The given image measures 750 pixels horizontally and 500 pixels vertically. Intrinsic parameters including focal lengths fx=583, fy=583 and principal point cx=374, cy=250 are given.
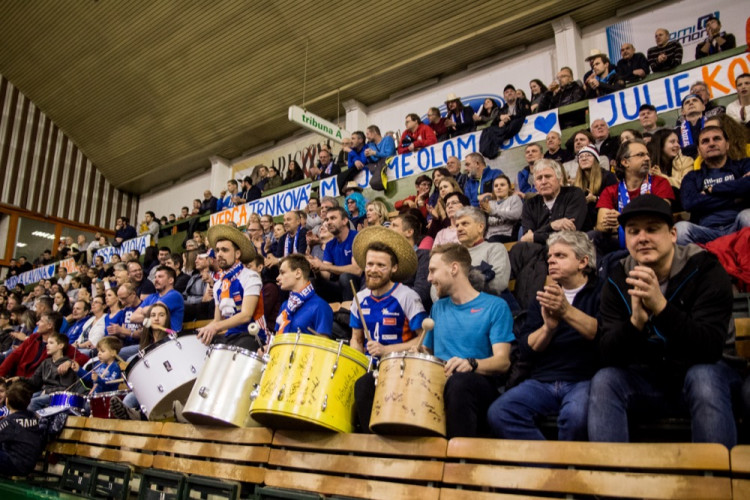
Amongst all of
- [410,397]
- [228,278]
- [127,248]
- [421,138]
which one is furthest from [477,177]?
[127,248]

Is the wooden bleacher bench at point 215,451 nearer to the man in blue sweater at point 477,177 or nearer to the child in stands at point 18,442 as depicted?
the child in stands at point 18,442

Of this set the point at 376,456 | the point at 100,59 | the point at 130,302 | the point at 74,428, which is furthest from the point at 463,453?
the point at 100,59

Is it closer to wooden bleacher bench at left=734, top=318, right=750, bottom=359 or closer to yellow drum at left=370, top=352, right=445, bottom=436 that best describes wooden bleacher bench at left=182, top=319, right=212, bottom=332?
yellow drum at left=370, top=352, right=445, bottom=436

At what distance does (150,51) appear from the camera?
14961 mm

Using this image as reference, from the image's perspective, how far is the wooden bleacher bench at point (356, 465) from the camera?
2.67 metres

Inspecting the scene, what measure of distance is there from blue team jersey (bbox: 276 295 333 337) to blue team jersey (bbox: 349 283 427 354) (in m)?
0.45

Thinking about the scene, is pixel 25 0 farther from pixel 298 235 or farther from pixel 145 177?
pixel 298 235

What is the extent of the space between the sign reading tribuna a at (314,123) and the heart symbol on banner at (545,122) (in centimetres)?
416

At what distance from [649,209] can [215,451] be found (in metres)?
2.77

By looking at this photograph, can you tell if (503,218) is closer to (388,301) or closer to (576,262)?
(388,301)

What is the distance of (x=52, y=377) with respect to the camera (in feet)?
Answer: 22.4

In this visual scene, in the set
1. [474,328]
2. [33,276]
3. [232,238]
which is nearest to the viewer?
[474,328]

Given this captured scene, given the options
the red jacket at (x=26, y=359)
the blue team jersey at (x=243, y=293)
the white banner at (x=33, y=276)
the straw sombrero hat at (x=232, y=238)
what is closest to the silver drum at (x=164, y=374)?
the blue team jersey at (x=243, y=293)

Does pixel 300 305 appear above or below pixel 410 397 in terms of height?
above
